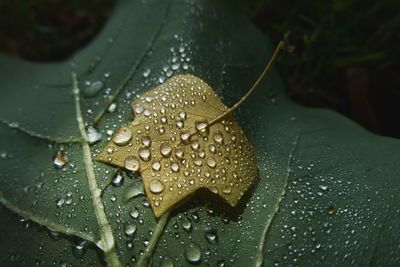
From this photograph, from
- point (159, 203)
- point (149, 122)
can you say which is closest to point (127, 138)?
point (149, 122)

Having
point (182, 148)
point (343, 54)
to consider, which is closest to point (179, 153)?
point (182, 148)

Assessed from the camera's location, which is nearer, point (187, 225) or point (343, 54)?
point (187, 225)

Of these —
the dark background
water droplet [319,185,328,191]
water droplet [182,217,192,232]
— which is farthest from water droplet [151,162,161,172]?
the dark background

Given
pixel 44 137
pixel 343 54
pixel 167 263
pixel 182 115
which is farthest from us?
pixel 343 54

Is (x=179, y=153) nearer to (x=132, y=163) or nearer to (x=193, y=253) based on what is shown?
(x=132, y=163)

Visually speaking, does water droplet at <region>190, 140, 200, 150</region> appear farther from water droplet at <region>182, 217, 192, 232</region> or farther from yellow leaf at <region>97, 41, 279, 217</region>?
water droplet at <region>182, 217, 192, 232</region>
